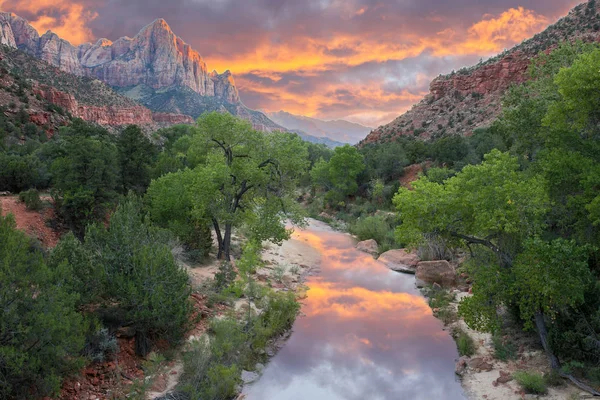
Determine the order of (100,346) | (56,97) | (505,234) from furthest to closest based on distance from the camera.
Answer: (56,97), (505,234), (100,346)

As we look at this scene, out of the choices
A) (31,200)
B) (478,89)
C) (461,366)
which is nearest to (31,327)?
(31,200)

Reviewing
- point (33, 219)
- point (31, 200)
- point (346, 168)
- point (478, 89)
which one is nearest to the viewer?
point (33, 219)

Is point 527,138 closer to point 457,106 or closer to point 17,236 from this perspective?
point 17,236

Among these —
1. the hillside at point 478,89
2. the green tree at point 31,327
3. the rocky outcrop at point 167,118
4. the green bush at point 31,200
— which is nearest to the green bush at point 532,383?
the green tree at point 31,327

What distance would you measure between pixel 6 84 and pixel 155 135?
21.9m

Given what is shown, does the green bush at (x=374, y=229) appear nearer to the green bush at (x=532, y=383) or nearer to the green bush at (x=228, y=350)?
the green bush at (x=228, y=350)

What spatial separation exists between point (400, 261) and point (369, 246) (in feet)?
15.9

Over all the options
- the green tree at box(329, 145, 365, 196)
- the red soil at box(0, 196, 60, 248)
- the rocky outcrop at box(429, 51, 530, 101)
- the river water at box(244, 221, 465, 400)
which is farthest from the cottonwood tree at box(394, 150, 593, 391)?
the rocky outcrop at box(429, 51, 530, 101)

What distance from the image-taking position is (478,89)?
70.1m

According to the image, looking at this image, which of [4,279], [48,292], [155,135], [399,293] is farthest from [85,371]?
[155,135]

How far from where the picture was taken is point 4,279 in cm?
766

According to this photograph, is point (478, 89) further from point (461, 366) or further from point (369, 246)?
point (461, 366)

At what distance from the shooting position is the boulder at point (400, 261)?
82.5ft

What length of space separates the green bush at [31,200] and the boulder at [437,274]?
1997cm
